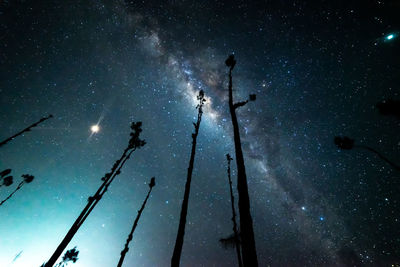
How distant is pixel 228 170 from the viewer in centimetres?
1600

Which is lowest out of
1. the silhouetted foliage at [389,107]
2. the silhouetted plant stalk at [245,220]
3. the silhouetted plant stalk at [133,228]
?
the silhouetted plant stalk at [245,220]

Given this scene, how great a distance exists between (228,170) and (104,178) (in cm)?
944

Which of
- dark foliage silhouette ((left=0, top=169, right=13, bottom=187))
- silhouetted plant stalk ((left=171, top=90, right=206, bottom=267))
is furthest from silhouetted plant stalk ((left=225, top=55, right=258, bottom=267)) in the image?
dark foliage silhouette ((left=0, top=169, right=13, bottom=187))

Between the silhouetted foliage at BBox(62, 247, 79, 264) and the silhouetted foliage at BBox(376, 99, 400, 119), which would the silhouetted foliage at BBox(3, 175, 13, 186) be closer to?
the silhouetted foliage at BBox(62, 247, 79, 264)

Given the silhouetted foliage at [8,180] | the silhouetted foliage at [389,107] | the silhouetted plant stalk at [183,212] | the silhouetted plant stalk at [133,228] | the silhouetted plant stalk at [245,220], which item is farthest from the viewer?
the silhouetted foliage at [8,180]

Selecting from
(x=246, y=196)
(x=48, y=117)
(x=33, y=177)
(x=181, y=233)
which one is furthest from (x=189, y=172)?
(x=33, y=177)

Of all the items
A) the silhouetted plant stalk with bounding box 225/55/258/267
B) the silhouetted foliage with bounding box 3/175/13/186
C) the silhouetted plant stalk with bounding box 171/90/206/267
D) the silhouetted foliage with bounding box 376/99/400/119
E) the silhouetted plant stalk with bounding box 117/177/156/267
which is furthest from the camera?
the silhouetted foliage with bounding box 3/175/13/186

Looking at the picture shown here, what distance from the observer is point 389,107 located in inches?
440

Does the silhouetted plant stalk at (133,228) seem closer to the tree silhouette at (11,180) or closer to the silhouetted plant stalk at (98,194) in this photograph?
the silhouetted plant stalk at (98,194)

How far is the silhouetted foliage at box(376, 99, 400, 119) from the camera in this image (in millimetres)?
10875

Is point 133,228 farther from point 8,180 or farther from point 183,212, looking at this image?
point 8,180

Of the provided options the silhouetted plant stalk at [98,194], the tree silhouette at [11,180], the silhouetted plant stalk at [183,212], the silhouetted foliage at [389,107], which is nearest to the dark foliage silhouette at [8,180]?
the tree silhouette at [11,180]

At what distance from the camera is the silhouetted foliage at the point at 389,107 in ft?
35.7

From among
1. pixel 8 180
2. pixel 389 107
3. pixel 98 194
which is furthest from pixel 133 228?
pixel 389 107
